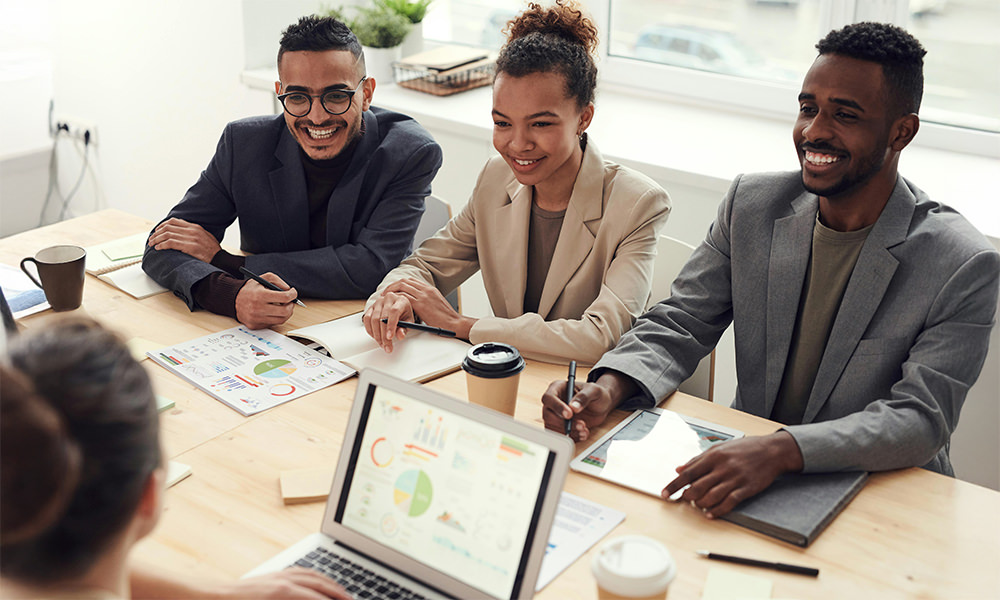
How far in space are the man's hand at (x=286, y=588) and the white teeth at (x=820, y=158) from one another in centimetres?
110

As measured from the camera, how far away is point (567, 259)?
1896 millimetres

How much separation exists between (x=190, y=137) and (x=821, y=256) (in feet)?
9.57

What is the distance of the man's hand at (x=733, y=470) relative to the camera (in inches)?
49.6

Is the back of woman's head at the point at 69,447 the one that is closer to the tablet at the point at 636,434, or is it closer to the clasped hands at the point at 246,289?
the tablet at the point at 636,434

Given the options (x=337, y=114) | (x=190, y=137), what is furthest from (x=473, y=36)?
(x=337, y=114)

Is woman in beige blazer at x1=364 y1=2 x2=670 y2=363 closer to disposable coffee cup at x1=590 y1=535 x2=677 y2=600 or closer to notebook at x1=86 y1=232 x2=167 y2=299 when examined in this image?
notebook at x1=86 y1=232 x2=167 y2=299

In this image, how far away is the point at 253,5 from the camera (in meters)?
3.44

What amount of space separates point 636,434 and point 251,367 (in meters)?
0.72

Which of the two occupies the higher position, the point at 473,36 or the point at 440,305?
the point at 473,36

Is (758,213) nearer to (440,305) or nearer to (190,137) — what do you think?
(440,305)

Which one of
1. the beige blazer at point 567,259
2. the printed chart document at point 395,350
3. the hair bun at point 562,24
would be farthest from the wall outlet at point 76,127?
the hair bun at point 562,24

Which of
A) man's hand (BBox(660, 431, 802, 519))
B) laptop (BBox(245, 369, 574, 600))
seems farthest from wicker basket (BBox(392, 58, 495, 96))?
laptop (BBox(245, 369, 574, 600))

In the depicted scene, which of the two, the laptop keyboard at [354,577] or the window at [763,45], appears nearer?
the laptop keyboard at [354,577]

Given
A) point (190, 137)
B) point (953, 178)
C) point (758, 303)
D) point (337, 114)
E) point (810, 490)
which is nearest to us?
point (810, 490)
